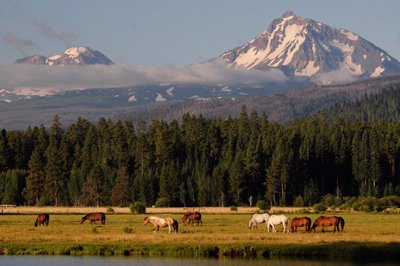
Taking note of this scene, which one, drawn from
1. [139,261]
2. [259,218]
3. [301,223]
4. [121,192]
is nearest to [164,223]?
[259,218]

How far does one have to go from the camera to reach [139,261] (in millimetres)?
57844

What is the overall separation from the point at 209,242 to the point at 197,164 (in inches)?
3825

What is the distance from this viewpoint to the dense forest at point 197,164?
496 ft

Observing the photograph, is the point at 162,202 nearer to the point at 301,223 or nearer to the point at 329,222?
the point at 301,223

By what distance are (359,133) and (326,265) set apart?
12261cm

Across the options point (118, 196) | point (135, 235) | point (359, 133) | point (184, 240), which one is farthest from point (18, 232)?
point (359, 133)

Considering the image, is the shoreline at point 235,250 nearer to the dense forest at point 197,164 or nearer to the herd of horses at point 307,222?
the herd of horses at point 307,222

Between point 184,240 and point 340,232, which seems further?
point 340,232

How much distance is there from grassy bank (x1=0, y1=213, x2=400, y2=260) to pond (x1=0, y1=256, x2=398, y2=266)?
2.16 meters

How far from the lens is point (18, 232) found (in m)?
73.3

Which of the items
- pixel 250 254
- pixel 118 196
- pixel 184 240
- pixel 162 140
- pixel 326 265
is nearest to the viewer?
pixel 326 265

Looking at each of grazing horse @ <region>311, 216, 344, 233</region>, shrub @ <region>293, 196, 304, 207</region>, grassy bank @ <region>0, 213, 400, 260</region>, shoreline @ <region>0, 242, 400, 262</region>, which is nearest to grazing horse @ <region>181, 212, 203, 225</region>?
grassy bank @ <region>0, 213, 400, 260</region>

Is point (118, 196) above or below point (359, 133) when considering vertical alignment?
below

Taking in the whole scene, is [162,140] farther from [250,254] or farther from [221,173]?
[250,254]
